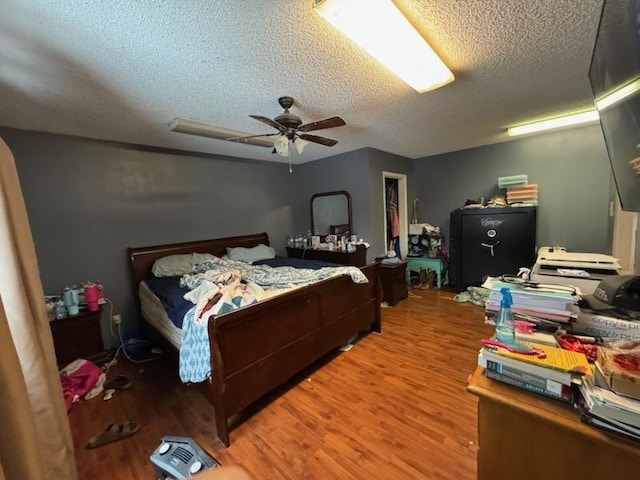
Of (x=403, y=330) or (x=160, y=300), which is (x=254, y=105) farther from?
(x=403, y=330)

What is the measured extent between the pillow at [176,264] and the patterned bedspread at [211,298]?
61 cm

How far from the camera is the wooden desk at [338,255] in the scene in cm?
388

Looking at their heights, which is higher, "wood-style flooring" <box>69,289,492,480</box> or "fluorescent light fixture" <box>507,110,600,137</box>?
"fluorescent light fixture" <box>507,110,600,137</box>

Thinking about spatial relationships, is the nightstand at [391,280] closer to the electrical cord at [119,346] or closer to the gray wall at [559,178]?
the gray wall at [559,178]

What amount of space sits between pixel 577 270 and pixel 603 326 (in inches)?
42.0

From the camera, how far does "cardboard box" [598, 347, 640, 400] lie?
64 cm

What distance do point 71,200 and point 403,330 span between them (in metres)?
3.83

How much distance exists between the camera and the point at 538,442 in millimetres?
778

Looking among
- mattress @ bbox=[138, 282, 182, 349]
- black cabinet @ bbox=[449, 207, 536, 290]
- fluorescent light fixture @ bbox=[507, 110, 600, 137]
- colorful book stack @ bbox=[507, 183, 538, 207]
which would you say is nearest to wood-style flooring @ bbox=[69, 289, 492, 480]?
mattress @ bbox=[138, 282, 182, 349]

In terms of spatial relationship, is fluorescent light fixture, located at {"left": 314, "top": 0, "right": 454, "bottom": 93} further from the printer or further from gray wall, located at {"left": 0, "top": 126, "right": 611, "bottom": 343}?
gray wall, located at {"left": 0, "top": 126, "right": 611, "bottom": 343}

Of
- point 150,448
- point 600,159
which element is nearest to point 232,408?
point 150,448

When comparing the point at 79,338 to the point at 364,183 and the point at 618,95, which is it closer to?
the point at 364,183

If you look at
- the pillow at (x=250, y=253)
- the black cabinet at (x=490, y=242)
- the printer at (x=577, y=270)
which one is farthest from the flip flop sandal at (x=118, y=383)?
the black cabinet at (x=490, y=242)

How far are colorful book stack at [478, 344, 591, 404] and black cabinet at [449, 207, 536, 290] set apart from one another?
3.37 meters
